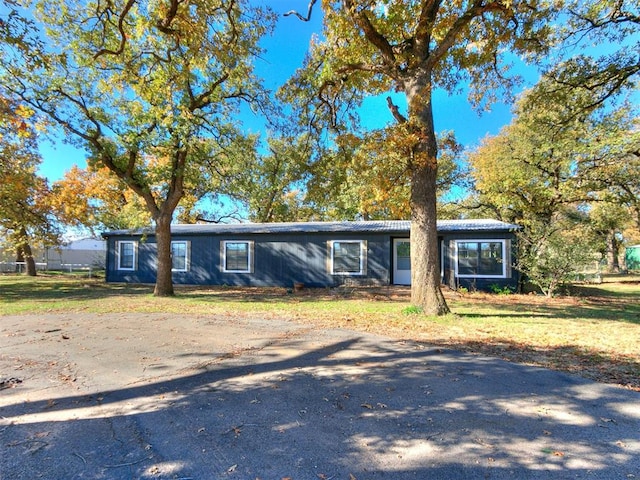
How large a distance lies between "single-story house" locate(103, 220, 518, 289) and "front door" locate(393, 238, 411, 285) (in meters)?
0.04

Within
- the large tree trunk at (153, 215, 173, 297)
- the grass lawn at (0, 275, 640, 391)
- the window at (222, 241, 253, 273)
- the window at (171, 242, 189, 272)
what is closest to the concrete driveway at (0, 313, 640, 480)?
the grass lawn at (0, 275, 640, 391)

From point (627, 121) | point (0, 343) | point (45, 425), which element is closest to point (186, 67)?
point (0, 343)

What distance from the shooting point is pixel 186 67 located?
363 inches

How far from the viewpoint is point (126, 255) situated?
730 inches

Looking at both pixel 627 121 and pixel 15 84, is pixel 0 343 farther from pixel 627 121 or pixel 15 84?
pixel 627 121

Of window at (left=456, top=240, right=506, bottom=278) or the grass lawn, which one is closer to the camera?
the grass lawn

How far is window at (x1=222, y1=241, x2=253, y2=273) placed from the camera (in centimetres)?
1695

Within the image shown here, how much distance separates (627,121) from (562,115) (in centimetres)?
537

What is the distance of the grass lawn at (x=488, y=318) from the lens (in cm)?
524

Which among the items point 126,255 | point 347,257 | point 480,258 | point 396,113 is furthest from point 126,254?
point 480,258

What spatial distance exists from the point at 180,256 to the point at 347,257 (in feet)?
26.7

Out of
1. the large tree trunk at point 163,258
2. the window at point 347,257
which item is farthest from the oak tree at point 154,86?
the window at point 347,257

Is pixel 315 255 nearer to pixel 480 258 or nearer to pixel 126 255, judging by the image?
pixel 480 258

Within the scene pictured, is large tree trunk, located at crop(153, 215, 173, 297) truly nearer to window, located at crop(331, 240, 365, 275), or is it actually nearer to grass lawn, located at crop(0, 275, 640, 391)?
grass lawn, located at crop(0, 275, 640, 391)
